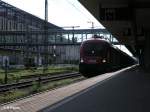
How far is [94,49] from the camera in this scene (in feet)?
115

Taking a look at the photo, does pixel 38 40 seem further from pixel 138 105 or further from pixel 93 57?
pixel 138 105

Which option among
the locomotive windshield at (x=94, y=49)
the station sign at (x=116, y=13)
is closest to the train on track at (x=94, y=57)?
the locomotive windshield at (x=94, y=49)

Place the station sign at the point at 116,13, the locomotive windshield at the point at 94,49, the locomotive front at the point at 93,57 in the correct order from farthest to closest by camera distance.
Result: the locomotive windshield at the point at 94,49, the locomotive front at the point at 93,57, the station sign at the point at 116,13

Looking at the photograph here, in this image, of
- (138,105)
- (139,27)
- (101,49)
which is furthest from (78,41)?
(138,105)

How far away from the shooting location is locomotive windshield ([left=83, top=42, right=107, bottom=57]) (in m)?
34.8

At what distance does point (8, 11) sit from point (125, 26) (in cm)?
5804

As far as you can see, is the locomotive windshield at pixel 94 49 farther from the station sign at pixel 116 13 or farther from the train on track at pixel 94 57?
the station sign at pixel 116 13

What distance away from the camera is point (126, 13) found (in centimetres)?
3036

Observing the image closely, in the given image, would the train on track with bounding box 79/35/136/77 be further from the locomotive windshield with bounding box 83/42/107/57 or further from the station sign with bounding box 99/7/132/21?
the station sign with bounding box 99/7/132/21

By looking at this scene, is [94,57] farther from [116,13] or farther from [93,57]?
[116,13]

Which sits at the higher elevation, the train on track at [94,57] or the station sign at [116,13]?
the station sign at [116,13]

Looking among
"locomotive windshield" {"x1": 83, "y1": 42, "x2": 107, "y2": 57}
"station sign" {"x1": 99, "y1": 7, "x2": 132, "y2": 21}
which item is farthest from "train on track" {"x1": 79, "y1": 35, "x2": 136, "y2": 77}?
"station sign" {"x1": 99, "y1": 7, "x2": 132, "y2": 21}

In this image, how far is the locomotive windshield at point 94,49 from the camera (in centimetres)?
3478

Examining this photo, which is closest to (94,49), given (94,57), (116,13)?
(94,57)
